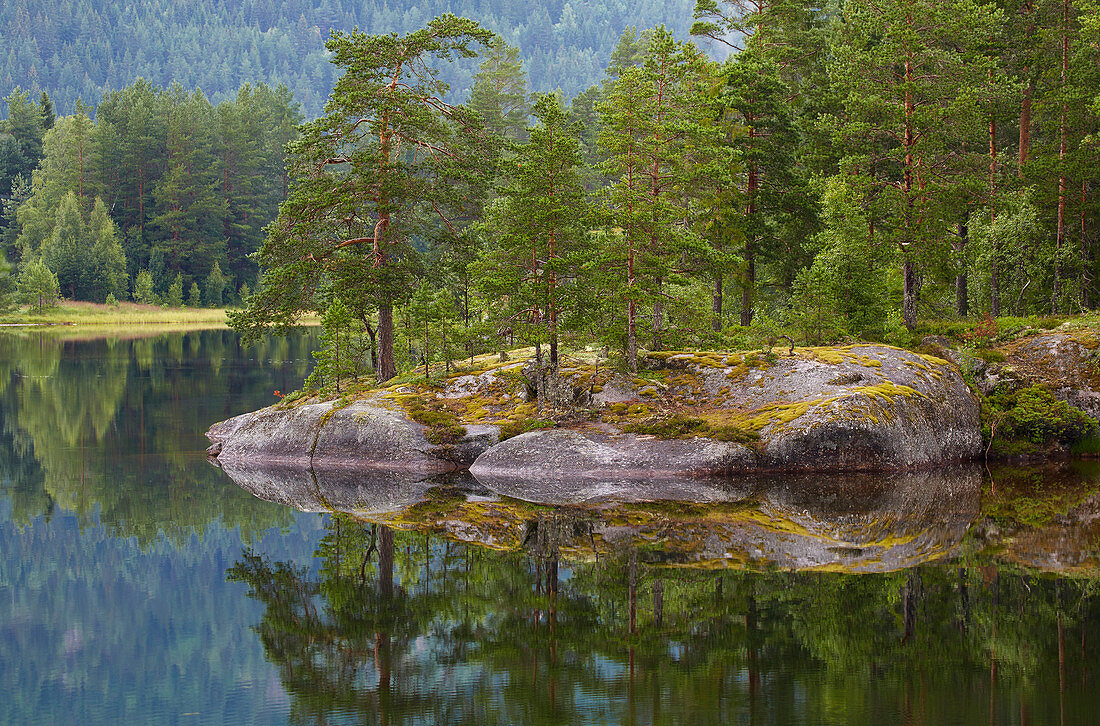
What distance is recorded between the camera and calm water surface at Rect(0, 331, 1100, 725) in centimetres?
865

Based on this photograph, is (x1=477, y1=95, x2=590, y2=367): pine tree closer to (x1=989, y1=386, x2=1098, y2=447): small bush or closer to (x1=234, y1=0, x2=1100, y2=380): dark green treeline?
(x1=234, y1=0, x2=1100, y2=380): dark green treeline

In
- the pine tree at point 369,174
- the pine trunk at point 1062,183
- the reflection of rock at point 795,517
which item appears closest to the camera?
the reflection of rock at point 795,517

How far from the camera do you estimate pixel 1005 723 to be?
310 inches

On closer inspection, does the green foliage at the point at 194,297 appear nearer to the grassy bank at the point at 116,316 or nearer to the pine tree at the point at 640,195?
the grassy bank at the point at 116,316

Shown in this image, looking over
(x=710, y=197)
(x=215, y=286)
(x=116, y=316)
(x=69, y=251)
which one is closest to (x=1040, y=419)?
(x=710, y=197)

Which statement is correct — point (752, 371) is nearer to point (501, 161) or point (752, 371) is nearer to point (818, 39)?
point (501, 161)

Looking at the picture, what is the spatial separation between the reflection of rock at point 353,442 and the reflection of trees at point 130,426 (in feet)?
4.83

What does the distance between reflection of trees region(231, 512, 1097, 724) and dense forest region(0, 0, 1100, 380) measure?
10021 mm

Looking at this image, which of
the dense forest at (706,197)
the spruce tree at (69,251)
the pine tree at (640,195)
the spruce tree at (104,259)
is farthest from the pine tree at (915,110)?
the spruce tree at (104,259)

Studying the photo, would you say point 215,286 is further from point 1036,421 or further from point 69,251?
point 1036,421

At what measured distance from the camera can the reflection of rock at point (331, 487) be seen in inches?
696

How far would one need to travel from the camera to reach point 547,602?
452 inches

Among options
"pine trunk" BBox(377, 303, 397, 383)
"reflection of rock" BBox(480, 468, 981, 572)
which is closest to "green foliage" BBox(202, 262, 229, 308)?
"pine trunk" BBox(377, 303, 397, 383)

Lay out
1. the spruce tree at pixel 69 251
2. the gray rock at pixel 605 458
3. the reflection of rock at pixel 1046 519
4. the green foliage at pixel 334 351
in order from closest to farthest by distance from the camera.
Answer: the reflection of rock at pixel 1046 519, the gray rock at pixel 605 458, the green foliage at pixel 334 351, the spruce tree at pixel 69 251
